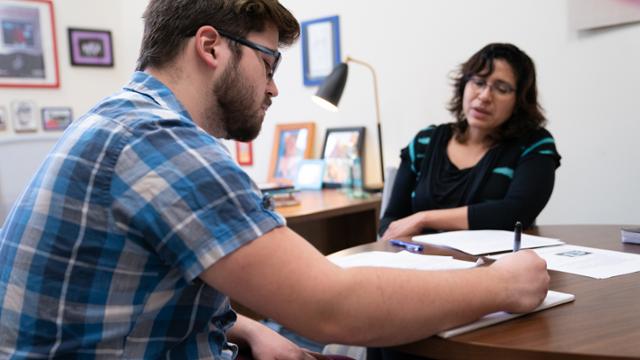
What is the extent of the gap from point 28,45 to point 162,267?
136 inches

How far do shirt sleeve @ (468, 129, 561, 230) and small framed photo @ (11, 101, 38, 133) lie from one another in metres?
3.01

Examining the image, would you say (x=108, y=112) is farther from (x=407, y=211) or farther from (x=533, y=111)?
(x=533, y=111)

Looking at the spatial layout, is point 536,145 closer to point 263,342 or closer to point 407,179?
point 407,179

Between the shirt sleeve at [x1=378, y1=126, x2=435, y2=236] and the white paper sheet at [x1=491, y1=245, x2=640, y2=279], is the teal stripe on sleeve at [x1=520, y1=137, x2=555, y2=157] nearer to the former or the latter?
the shirt sleeve at [x1=378, y1=126, x2=435, y2=236]

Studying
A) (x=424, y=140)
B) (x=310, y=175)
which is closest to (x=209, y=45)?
(x=424, y=140)

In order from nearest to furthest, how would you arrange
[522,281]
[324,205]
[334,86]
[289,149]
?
[522,281] → [324,205] → [334,86] → [289,149]

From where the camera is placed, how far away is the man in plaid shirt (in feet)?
2.35

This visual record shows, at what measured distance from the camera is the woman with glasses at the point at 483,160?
5.87ft

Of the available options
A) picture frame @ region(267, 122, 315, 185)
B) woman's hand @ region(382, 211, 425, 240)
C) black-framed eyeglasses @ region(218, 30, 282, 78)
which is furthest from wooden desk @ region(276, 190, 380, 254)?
black-framed eyeglasses @ region(218, 30, 282, 78)

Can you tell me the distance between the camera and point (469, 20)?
261 centimetres

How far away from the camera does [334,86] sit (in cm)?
275

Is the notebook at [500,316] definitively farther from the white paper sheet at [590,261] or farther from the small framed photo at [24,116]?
the small framed photo at [24,116]

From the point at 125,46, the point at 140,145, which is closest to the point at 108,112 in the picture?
the point at 140,145

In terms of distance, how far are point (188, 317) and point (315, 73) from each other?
8.45 feet
